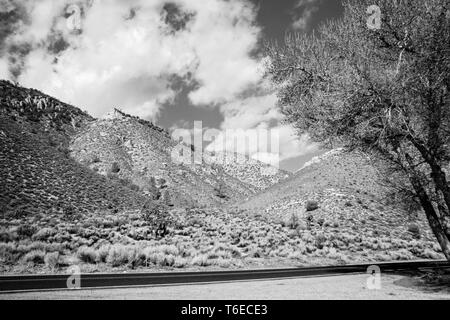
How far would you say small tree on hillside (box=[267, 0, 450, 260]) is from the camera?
1145cm

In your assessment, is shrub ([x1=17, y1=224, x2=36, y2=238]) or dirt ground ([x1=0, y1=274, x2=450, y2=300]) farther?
shrub ([x1=17, y1=224, x2=36, y2=238])

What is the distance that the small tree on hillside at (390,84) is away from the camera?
37.6 feet

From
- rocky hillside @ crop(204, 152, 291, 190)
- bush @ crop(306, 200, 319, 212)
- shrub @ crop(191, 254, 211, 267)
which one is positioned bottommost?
shrub @ crop(191, 254, 211, 267)

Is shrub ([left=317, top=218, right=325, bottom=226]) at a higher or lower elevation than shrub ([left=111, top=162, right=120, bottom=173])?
lower

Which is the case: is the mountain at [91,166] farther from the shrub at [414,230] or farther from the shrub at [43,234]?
the shrub at [414,230]

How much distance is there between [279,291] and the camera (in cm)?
1188

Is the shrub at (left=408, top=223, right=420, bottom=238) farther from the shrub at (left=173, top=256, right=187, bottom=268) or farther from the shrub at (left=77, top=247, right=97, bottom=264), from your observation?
the shrub at (left=77, top=247, right=97, bottom=264)

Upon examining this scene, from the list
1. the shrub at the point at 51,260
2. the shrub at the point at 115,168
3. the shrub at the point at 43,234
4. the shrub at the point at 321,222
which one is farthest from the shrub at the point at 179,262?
the shrub at the point at 115,168

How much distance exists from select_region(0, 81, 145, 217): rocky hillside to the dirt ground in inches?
1007

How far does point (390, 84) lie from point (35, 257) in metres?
18.1

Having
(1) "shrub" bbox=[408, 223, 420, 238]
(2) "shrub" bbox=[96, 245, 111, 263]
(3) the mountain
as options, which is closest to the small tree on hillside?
(2) "shrub" bbox=[96, 245, 111, 263]

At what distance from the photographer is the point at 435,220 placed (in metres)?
14.4

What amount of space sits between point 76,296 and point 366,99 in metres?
10.4
